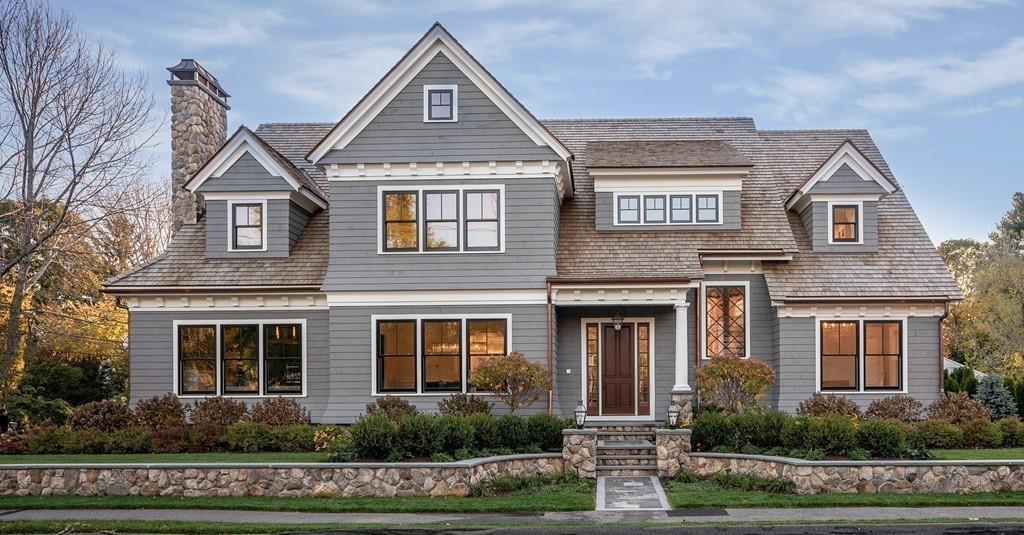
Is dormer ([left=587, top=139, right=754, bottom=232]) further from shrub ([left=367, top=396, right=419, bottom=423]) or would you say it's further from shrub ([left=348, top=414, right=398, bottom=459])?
shrub ([left=348, top=414, right=398, bottom=459])

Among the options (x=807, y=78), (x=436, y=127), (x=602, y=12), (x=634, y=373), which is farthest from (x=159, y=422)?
(x=807, y=78)

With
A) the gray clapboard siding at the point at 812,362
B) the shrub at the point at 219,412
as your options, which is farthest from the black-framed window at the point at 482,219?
the gray clapboard siding at the point at 812,362

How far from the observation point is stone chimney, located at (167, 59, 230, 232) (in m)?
22.2

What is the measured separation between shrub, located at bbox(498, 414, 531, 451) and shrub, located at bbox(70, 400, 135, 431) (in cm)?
853

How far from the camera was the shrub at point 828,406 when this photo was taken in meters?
19.5

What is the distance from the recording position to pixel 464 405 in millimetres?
18922

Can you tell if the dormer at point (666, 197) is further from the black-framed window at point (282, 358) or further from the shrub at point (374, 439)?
the shrub at point (374, 439)

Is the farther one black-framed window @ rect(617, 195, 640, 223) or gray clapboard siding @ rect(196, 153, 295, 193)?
black-framed window @ rect(617, 195, 640, 223)

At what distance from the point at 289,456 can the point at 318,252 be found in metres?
5.85

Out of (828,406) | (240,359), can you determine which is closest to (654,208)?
(828,406)

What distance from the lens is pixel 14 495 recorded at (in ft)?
47.8

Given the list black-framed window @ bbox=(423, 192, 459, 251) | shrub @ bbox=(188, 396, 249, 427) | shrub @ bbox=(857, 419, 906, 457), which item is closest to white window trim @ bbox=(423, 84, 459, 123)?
black-framed window @ bbox=(423, 192, 459, 251)

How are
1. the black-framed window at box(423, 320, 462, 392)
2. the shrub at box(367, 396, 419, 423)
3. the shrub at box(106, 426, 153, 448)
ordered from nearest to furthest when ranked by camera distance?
1. the shrub at box(106, 426, 153, 448)
2. the shrub at box(367, 396, 419, 423)
3. the black-framed window at box(423, 320, 462, 392)

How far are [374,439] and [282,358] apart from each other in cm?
623
